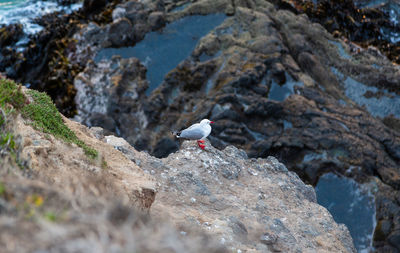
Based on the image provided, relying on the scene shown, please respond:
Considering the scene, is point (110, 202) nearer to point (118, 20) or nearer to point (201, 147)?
point (201, 147)

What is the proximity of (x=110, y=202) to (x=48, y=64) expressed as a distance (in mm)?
28911

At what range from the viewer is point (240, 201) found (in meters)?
12.6

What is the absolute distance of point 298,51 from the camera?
26203mm

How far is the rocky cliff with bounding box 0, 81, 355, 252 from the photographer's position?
3412 mm

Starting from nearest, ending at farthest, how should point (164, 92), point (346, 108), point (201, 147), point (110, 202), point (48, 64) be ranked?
point (110, 202)
point (201, 147)
point (346, 108)
point (164, 92)
point (48, 64)

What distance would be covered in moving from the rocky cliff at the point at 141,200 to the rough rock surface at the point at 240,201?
1.6 inches

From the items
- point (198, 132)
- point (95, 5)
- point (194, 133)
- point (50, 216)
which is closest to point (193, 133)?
point (194, 133)

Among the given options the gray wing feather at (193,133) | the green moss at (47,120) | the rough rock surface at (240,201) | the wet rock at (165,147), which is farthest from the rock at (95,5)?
the green moss at (47,120)

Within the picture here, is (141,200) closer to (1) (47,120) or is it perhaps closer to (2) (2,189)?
(1) (47,120)

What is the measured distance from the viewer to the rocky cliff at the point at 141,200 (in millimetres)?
3412

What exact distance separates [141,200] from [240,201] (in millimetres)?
5382

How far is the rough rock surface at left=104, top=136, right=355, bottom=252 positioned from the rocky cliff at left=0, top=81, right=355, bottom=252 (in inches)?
1.6

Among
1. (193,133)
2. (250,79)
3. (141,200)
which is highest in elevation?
(141,200)

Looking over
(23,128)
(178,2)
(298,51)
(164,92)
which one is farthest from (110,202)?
(178,2)
